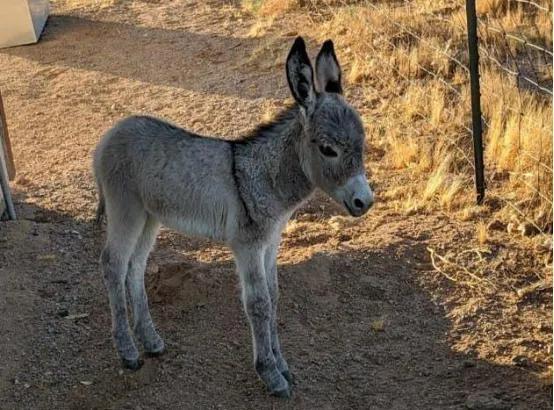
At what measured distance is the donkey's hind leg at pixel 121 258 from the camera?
187 inches

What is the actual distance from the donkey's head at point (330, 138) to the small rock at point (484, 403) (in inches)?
43.3

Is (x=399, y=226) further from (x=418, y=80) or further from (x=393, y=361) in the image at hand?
(x=418, y=80)

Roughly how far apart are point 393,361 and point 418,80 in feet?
14.1

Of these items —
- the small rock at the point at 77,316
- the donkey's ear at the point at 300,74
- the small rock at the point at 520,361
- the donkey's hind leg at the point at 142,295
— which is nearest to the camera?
the donkey's ear at the point at 300,74

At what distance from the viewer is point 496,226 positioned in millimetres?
6297

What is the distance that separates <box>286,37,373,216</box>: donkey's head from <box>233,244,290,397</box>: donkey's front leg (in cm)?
51

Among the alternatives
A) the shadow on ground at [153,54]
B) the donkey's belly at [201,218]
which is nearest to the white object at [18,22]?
the shadow on ground at [153,54]

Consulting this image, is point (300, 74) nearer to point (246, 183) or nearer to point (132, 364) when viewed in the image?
point (246, 183)

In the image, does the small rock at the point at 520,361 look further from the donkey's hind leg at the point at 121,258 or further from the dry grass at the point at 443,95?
the donkey's hind leg at the point at 121,258

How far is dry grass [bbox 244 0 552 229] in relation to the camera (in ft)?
22.0

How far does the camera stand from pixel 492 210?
21.4 ft

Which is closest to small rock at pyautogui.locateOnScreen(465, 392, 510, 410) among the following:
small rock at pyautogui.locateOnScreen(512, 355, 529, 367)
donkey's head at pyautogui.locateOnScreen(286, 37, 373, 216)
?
small rock at pyautogui.locateOnScreen(512, 355, 529, 367)

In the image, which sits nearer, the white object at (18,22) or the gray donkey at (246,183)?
the gray donkey at (246,183)

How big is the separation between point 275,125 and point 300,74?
0.44 metres
